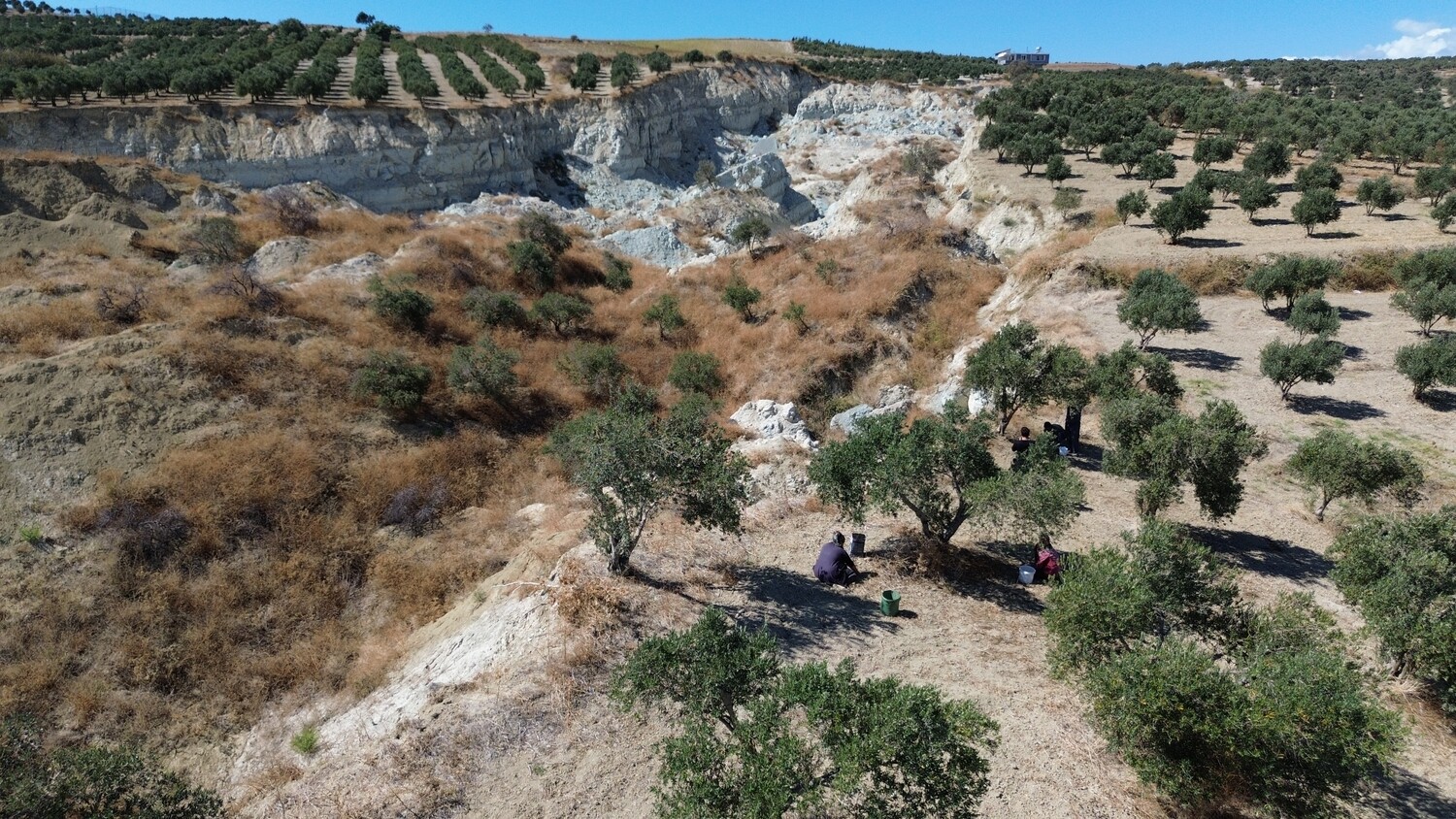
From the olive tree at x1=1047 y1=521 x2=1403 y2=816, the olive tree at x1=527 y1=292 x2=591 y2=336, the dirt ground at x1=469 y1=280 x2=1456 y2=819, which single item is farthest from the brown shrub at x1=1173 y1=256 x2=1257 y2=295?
the olive tree at x1=527 y1=292 x2=591 y2=336

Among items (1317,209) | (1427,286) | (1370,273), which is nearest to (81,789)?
(1427,286)

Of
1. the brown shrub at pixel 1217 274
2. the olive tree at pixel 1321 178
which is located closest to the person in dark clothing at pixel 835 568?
the brown shrub at pixel 1217 274

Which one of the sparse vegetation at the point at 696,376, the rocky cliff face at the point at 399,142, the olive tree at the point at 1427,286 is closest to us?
the olive tree at the point at 1427,286

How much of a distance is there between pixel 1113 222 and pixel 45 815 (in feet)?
164

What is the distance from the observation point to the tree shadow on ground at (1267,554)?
599 inches

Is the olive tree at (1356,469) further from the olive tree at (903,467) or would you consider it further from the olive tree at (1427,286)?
the olive tree at (1427,286)

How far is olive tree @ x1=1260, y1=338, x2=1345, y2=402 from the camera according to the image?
20.7 metres

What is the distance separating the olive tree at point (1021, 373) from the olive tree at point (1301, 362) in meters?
7.30

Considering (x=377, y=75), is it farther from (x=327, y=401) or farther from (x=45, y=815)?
(x=45, y=815)

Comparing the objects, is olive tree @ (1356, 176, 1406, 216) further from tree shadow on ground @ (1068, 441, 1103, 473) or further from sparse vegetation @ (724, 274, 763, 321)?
sparse vegetation @ (724, 274, 763, 321)

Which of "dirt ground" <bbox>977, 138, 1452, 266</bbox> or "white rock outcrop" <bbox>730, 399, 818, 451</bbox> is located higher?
"dirt ground" <bbox>977, 138, 1452, 266</bbox>

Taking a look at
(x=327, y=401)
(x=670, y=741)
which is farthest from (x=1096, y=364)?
(x=327, y=401)

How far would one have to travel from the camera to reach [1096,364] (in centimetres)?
2042

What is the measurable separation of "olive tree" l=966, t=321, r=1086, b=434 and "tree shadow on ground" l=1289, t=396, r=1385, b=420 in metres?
8.75
